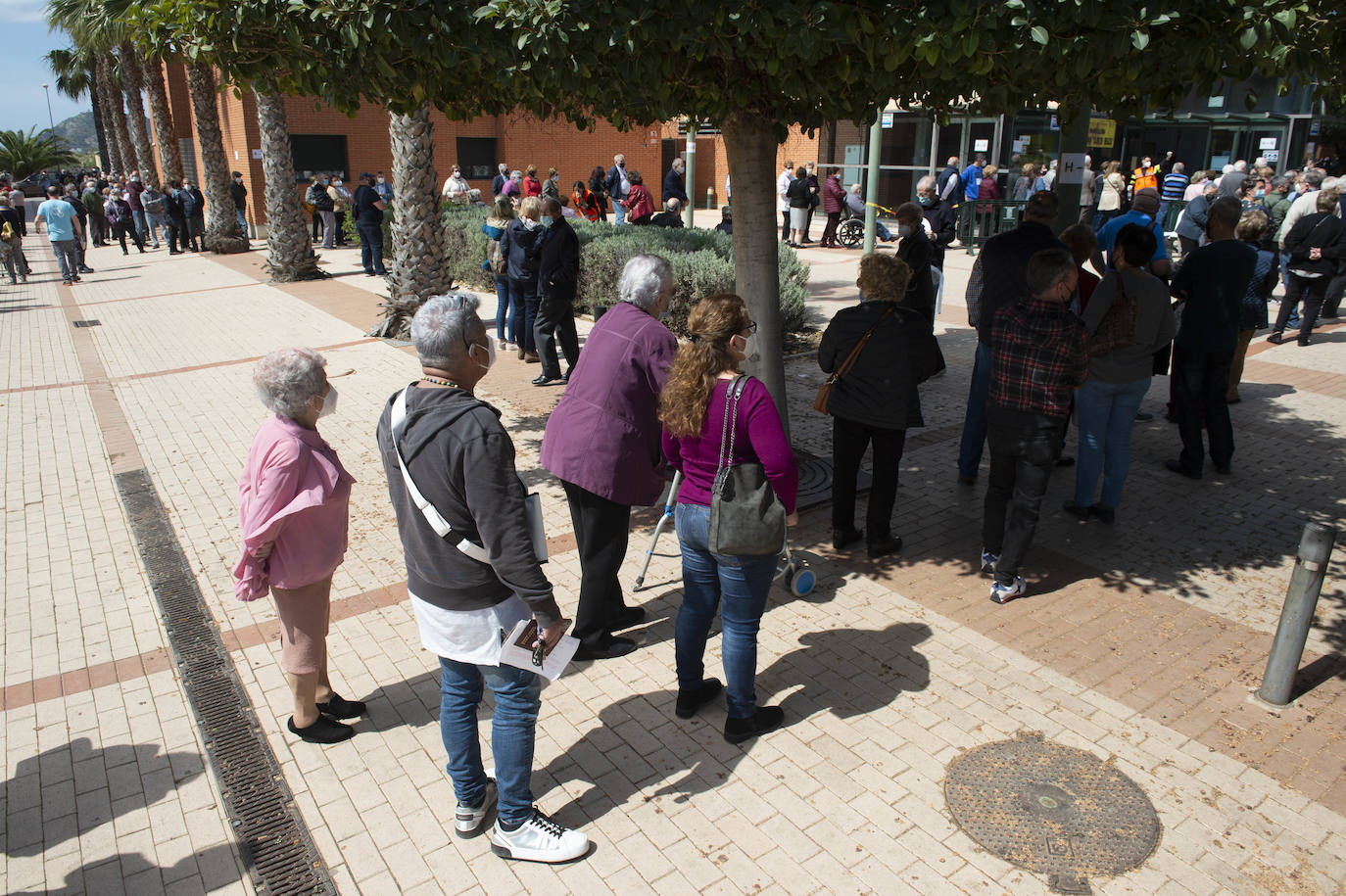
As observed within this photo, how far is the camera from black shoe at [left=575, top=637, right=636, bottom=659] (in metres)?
4.35

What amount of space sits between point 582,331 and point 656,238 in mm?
1581

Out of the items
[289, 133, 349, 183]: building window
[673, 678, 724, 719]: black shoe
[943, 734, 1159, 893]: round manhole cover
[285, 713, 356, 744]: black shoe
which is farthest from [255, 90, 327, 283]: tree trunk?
[943, 734, 1159, 893]: round manhole cover

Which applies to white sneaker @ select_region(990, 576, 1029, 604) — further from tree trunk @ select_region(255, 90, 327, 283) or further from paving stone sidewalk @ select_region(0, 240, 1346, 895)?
tree trunk @ select_region(255, 90, 327, 283)

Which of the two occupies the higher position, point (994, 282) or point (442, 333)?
point (442, 333)

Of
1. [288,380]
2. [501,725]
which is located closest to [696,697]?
[501,725]

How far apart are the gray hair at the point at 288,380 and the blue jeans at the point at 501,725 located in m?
1.09

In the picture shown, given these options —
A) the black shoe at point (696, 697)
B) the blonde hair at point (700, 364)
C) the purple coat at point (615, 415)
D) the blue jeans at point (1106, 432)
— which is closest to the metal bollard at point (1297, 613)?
the blue jeans at point (1106, 432)

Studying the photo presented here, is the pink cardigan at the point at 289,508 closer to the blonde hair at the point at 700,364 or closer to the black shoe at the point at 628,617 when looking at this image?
the blonde hair at the point at 700,364

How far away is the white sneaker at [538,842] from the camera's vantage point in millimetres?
3084

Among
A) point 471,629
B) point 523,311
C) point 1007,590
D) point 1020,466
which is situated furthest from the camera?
point 523,311

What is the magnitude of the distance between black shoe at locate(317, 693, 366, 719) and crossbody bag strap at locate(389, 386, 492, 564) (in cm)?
152

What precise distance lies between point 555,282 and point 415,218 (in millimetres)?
3648

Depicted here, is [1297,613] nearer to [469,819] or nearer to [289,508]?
[469,819]

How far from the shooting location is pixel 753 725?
370 cm
